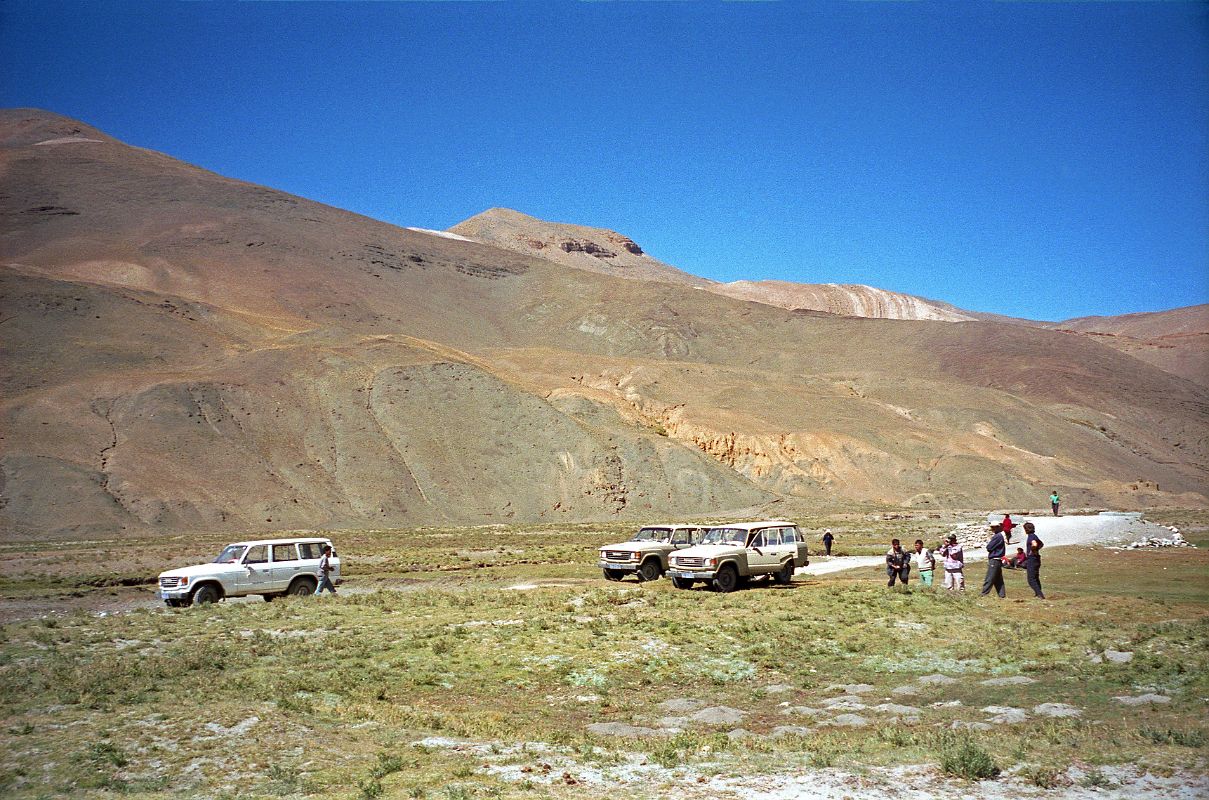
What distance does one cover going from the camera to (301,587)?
25906mm

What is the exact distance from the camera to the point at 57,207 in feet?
410

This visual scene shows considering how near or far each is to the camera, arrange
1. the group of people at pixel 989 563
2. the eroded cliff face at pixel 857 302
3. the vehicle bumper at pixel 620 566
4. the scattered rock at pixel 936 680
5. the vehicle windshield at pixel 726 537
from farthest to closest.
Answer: the eroded cliff face at pixel 857 302 < the vehicle bumper at pixel 620 566 < the vehicle windshield at pixel 726 537 < the group of people at pixel 989 563 < the scattered rock at pixel 936 680

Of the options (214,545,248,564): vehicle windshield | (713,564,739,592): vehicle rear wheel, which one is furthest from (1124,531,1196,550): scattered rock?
(214,545,248,564): vehicle windshield

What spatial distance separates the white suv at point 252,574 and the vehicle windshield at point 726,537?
34.8 ft

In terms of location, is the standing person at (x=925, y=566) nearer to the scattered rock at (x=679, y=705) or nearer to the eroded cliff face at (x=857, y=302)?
the scattered rock at (x=679, y=705)

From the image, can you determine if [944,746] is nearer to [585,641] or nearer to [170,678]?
[585,641]

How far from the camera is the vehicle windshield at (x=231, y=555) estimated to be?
2511 centimetres

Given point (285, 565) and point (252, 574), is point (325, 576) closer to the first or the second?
point (285, 565)

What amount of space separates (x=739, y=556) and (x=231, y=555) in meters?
13.7

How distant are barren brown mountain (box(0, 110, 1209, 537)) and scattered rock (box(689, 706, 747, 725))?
47.8m

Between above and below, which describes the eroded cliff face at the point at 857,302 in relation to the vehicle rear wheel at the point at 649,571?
above

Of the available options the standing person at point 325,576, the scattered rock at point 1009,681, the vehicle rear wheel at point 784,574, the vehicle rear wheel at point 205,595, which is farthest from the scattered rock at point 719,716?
the vehicle rear wheel at point 205,595

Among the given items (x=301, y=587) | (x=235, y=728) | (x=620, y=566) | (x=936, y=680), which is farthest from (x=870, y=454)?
(x=235, y=728)

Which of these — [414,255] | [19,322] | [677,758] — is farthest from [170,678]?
[414,255]
